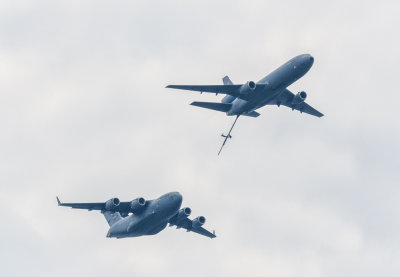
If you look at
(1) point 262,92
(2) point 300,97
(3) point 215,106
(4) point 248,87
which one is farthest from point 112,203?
(2) point 300,97

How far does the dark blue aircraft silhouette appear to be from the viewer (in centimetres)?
8056

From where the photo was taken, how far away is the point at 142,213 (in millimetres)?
83375

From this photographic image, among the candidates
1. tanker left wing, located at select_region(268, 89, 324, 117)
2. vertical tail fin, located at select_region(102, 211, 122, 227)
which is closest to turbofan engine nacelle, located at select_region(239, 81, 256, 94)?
A: tanker left wing, located at select_region(268, 89, 324, 117)

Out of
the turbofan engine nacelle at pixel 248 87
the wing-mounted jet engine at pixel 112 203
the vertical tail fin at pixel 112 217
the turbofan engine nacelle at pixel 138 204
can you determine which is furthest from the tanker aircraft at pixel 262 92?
the vertical tail fin at pixel 112 217

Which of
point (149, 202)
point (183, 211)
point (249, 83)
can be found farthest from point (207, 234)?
point (249, 83)

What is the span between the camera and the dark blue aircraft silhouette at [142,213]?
3172 inches

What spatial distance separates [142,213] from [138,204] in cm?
96

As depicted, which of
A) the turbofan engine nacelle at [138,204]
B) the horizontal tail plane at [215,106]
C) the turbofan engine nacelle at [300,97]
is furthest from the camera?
the turbofan engine nacelle at [300,97]

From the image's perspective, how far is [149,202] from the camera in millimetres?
83500

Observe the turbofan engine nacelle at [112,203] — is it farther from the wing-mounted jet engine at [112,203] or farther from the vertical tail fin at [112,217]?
the vertical tail fin at [112,217]

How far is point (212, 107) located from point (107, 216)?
17518mm

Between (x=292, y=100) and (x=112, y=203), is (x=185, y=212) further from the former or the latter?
(x=292, y=100)

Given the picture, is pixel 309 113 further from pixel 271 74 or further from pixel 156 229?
pixel 156 229

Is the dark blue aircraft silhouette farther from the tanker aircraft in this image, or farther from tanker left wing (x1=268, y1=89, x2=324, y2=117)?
tanker left wing (x1=268, y1=89, x2=324, y2=117)
